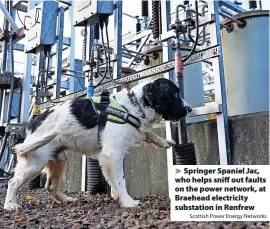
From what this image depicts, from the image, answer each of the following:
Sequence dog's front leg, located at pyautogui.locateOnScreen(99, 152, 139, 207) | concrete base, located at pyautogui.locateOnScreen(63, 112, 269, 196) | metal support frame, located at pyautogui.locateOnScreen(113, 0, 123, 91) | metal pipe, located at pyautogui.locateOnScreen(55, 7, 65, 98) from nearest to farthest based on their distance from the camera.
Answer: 1. concrete base, located at pyautogui.locateOnScreen(63, 112, 269, 196)
2. dog's front leg, located at pyautogui.locateOnScreen(99, 152, 139, 207)
3. metal support frame, located at pyautogui.locateOnScreen(113, 0, 123, 91)
4. metal pipe, located at pyautogui.locateOnScreen(55, 7, 65, 98)

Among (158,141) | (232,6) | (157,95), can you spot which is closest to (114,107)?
(157,95)

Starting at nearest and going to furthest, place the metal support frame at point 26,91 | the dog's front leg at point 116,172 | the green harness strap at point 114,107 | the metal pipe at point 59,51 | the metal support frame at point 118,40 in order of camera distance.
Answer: the dog's front leg at point 116,172 → the green harness strap at point 114,107 → the metal support frame at point 118,40 → the metal pipe at point 59,51 → the metal support frame at point 26,91

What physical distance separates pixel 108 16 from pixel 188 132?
1875mm

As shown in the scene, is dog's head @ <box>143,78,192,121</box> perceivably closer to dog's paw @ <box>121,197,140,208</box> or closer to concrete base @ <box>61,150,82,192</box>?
dog's paw @ <box>121,197,140,208</box>

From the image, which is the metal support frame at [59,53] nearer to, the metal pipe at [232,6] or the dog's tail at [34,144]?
the dog's tail at [34,144]

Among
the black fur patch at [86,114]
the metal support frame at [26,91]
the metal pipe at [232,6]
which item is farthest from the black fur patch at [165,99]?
the metal support frame at [26,91]

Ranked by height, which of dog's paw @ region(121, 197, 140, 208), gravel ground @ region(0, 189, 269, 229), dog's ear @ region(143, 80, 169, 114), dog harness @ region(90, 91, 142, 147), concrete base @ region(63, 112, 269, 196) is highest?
dog's ear @ region(143, 80, 169, 114)

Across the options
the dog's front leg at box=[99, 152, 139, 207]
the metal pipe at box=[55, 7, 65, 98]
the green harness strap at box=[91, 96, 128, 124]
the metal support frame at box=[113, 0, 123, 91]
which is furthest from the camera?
the metal pipe at box=[55, 7, 65, 98]

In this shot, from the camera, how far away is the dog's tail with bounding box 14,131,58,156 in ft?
8.48

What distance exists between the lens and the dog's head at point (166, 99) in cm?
254

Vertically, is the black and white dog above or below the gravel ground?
above

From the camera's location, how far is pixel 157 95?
2557mm
